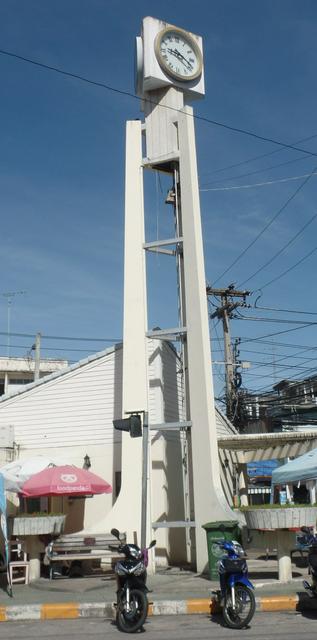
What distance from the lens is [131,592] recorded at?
9016 mm

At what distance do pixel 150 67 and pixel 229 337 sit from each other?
1910cm

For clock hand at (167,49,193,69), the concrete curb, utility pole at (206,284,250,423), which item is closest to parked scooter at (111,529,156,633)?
the concrete curb

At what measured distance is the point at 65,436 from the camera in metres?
18.1

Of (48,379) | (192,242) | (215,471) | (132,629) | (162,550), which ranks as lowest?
(132,629)

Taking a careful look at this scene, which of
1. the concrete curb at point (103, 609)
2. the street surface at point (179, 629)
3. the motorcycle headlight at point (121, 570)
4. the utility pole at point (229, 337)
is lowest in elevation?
the street surface at point (179, 629)

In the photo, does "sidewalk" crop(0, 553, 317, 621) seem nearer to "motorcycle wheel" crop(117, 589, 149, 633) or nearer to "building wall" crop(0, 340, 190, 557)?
"motorcycle wheel" crop(117, 589, 149, 633)

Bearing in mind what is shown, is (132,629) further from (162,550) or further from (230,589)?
(162,550)

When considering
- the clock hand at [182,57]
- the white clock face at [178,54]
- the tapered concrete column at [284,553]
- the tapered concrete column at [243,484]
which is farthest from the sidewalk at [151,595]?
the clock hand at [182,57]

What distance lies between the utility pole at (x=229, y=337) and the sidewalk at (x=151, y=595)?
19.9m

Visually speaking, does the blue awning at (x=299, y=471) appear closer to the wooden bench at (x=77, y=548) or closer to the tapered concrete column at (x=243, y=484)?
the wooden bench at (x=77, y=548)

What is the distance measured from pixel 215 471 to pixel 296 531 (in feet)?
7.26

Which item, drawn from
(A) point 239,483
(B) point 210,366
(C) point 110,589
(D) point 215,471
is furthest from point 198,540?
(A) point 239,483

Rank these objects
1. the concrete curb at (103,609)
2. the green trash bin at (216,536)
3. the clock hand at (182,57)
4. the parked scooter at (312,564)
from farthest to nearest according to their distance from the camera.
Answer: the clock hand at (182,57) → the green trash bin at (216,536) → the concrete curb at (103,609) → the parked scooter at (312,564)

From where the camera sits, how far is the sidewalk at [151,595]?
1023cm
